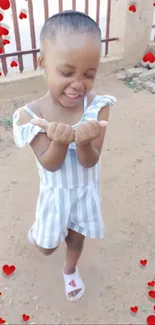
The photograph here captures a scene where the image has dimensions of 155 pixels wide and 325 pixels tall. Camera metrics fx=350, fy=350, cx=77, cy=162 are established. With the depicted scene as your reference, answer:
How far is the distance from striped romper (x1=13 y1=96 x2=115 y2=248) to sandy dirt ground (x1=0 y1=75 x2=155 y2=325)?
491mm

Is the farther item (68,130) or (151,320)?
(151,320)

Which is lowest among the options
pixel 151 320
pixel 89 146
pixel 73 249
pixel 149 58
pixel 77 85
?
pixel 151 320

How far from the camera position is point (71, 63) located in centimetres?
133

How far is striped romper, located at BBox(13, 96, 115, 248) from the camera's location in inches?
62.7

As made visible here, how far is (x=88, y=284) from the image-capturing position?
2.16 metres

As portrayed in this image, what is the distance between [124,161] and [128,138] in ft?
1.36

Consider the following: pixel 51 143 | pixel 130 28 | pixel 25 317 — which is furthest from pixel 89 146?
pixel 130 28

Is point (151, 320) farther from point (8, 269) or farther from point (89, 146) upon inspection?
point (89, 146)

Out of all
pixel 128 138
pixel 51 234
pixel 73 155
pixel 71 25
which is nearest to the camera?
pixel 71 25

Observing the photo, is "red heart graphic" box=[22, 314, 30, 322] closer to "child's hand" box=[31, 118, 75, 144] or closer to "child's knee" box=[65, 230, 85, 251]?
"child's knee" box=[65, 230, 85, 251]

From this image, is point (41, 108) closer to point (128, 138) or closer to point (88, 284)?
point (88, 284)

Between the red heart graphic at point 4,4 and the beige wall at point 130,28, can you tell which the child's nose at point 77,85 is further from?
the beige wall at point 130,28

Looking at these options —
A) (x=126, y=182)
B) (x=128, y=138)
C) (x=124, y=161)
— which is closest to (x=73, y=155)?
(x=126, y=182)

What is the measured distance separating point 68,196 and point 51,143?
0.34 meters
